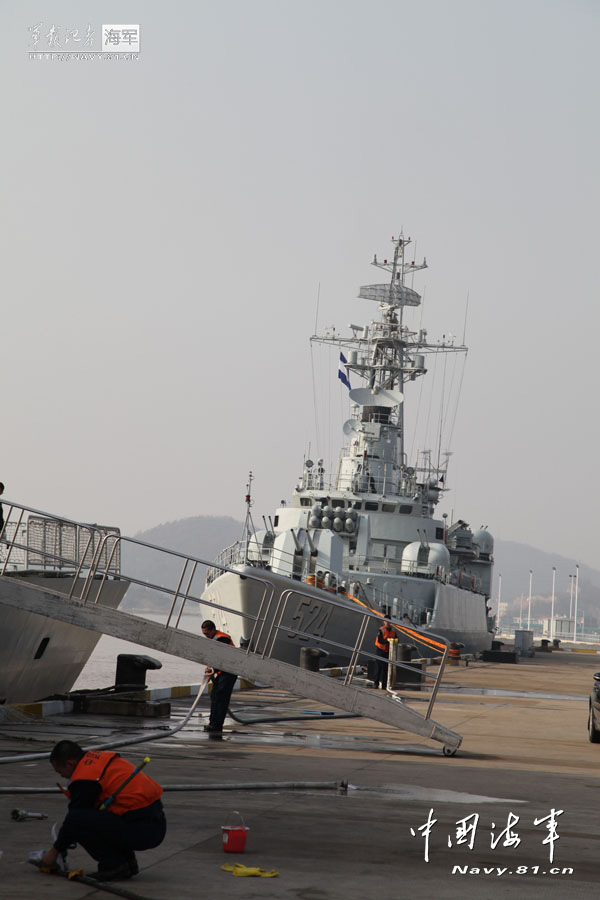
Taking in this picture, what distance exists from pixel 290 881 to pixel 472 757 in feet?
22.3

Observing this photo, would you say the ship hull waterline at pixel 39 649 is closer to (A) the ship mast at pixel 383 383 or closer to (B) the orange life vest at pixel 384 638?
(B) the orange life vest at pixel 384 638

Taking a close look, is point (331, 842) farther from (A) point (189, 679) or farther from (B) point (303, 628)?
(A) point (189, 679)

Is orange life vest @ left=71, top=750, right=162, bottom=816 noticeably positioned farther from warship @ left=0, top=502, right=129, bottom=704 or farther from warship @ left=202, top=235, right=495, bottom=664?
warship @ left=202, top=235, right=495, bottom=664

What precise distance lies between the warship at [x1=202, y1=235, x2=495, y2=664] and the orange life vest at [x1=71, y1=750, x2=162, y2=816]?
2263cm

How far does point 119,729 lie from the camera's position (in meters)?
13.1

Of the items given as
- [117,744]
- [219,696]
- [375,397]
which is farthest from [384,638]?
[375,397]

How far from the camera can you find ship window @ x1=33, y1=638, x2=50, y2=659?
16.5 meters

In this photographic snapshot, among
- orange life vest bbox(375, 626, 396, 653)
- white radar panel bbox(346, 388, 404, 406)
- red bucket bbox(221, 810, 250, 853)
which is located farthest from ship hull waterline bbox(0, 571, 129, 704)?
white radar panel bbox(346, 388, 404, 406)

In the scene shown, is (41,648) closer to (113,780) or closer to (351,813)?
(351,813)

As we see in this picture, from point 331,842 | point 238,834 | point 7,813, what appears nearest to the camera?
point 238,834

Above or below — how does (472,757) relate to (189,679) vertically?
above

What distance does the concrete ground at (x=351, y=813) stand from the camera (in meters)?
5.67

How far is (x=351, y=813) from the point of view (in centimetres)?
785

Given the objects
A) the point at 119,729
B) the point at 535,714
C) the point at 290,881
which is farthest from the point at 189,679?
the point at 290,881
